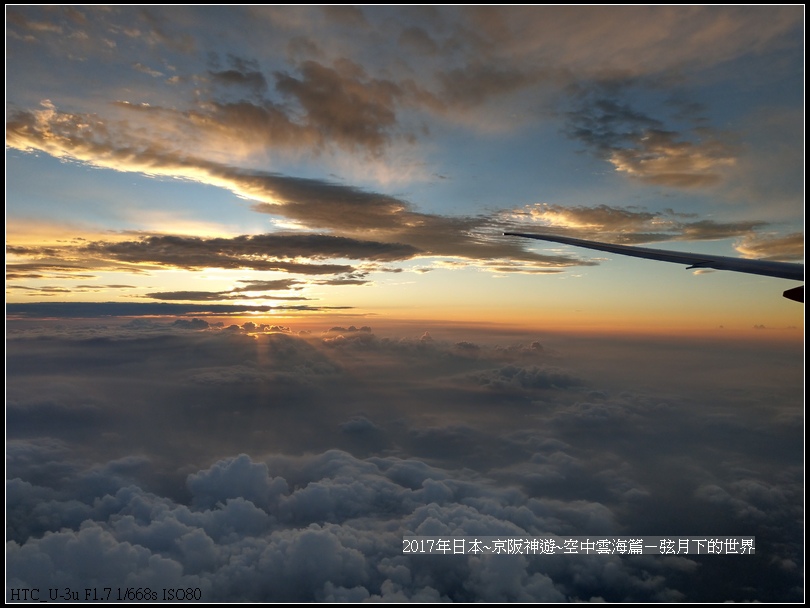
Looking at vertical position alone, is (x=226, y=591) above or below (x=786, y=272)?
below

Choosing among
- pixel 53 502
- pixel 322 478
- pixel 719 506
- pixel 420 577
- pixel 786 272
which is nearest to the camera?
pixel 786 272

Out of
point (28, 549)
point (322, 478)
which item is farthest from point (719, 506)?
point (28, 549)

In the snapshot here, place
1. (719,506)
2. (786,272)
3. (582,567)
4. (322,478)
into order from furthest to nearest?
(719,506) → (322,478) → (582,567) → (786,272)

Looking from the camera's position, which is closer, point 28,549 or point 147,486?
point 28,549

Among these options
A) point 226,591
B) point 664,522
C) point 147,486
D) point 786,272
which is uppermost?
point 786,272

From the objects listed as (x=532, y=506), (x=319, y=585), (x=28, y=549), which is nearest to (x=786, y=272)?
(x=319, y=585)

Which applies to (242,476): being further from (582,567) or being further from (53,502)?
(582,567)
